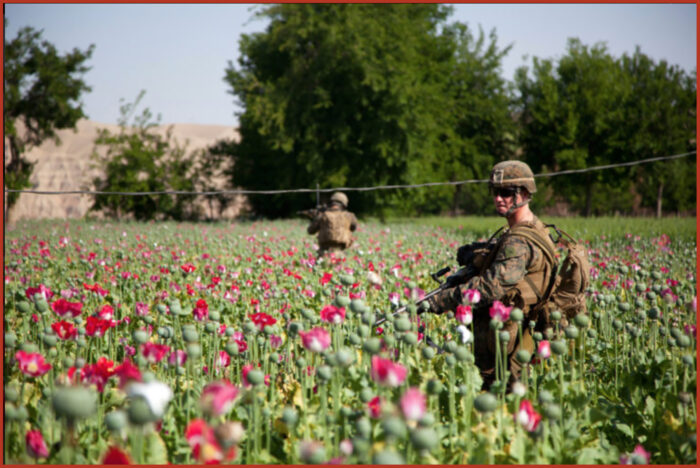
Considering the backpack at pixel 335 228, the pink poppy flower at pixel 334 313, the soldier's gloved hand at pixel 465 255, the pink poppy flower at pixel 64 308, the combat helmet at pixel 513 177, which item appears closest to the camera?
the pink poppy flower at pixel 334 313

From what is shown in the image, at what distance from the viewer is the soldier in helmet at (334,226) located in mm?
8398

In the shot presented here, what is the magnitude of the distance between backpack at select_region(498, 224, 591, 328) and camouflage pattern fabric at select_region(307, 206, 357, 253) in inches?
199

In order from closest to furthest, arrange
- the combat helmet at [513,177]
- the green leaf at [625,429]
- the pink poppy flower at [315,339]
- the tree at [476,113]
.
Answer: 1. the pink poppy flower at [315,339]
2. the green leaf at [625,429]
3. the combat helmet at [513,177]
4. the tree at [476,113]

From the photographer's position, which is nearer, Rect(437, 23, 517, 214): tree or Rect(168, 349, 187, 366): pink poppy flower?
Rect(168, 349, 187, 366): pink poppy flower

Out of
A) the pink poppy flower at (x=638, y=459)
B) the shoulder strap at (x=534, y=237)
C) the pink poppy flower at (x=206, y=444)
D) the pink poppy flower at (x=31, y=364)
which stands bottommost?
the pink poppy flower at (x=638, y=459)

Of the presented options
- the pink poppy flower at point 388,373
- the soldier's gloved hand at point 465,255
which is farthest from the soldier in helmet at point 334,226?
the pink poppy flower at point 388,373

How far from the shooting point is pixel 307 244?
12234 millimetres

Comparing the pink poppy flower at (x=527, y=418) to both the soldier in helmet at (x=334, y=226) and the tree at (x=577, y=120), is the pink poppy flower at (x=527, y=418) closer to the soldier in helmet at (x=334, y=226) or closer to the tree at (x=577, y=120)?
the soldier in helmet at (x=334, y=226)

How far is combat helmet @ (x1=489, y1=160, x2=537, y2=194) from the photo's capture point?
3.36m

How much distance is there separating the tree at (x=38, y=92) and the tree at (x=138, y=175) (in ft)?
7.17

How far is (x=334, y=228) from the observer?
8383mm

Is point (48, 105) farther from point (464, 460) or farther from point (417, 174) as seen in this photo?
point (464, 460)

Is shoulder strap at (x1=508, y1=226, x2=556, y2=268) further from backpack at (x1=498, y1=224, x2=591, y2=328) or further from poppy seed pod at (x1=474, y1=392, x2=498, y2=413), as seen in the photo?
poppy seed pod at (x1=474, y1=392, x2=498, y2=413)

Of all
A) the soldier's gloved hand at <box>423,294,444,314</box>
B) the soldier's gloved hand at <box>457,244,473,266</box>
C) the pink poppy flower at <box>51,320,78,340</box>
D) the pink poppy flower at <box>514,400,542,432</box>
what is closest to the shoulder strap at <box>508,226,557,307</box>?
the soldier's gloved hand at <box>457,244,473,266</box>
